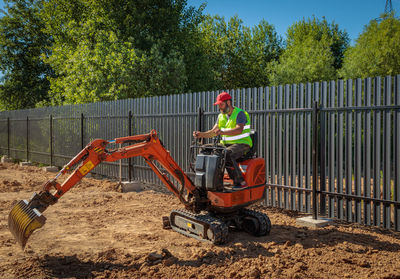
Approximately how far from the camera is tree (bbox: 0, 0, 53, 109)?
32469mm

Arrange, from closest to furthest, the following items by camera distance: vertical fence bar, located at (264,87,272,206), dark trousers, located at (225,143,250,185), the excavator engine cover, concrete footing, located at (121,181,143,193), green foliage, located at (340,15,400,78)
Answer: the excavator engine cover
dark trousers, located at (225,143,250,185)
vertical fence bar, located at (264,87,272,206)
concrete footing, located at (121,181,143,193)
green foliage, located at (340,15,400,78)

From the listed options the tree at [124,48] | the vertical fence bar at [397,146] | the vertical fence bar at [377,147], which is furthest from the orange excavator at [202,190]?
the tree at [124,48]

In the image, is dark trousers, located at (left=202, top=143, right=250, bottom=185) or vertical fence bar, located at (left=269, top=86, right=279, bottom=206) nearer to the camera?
dark trousers, located at (left=202, top=143, right=250, bottom=185)

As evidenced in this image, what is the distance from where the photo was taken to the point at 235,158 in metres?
5.74

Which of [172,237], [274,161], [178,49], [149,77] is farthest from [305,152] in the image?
[178,49]

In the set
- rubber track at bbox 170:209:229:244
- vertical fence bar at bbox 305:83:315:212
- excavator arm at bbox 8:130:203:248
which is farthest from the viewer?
vertical fence bar at bbox 305:83:315:212

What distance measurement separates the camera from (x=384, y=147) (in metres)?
5.96

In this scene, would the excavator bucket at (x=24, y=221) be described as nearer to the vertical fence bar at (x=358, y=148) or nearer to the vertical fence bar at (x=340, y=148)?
the vertical fence bar at (x=340, y=148)

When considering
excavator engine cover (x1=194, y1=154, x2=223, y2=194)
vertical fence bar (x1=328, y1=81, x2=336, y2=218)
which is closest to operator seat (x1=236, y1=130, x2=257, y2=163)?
excavator engine cover (x1=194, y1=154, x2=223, y2=194)

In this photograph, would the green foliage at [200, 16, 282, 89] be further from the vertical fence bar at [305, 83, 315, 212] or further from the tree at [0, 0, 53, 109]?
the vertical fence bar at [305, 83, 315, 212]

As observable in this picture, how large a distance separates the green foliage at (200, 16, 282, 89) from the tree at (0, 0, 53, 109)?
602 inches

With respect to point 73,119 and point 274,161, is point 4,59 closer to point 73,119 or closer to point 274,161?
point 73,119

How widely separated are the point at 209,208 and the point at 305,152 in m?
2.34

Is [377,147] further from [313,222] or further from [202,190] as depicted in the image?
[202,190]
